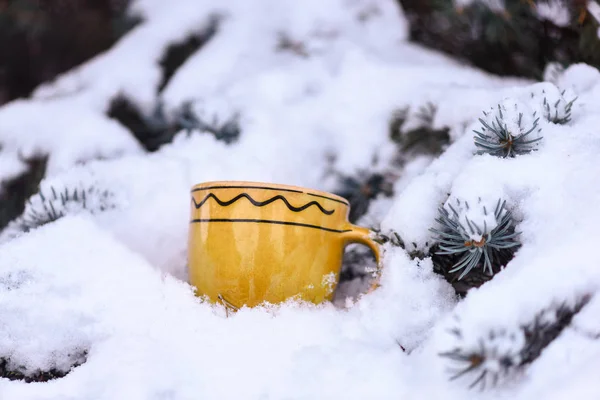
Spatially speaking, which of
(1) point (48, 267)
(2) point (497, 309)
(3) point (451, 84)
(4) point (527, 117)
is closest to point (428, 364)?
(2) point (497, 309)

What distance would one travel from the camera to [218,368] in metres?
0.51

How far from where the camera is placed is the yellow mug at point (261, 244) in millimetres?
608

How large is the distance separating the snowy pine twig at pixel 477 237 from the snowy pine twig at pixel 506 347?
88mm

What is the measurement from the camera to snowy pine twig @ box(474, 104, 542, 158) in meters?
0.57

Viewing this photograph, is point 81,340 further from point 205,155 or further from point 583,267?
point 583,267

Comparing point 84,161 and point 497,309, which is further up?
point 497,309

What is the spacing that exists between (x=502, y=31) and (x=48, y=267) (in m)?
0.81

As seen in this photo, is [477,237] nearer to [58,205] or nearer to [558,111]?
[558,111]

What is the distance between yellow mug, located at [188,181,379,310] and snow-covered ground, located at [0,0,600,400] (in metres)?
0.03

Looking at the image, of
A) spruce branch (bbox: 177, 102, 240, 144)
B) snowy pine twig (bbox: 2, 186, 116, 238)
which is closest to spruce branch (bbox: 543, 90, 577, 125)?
spruce branch (bbox: 177, 102, 240, 144)

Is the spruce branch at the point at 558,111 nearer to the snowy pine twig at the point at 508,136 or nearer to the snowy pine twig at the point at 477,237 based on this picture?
the snowy pine twig at the point at 508,136

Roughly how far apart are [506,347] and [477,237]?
135 millimetres

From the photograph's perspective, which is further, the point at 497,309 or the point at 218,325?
the point at 218,325

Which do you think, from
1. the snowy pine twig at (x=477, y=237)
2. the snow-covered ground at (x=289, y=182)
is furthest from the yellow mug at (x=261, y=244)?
the snowy pine twig at (x=477, y=237)
